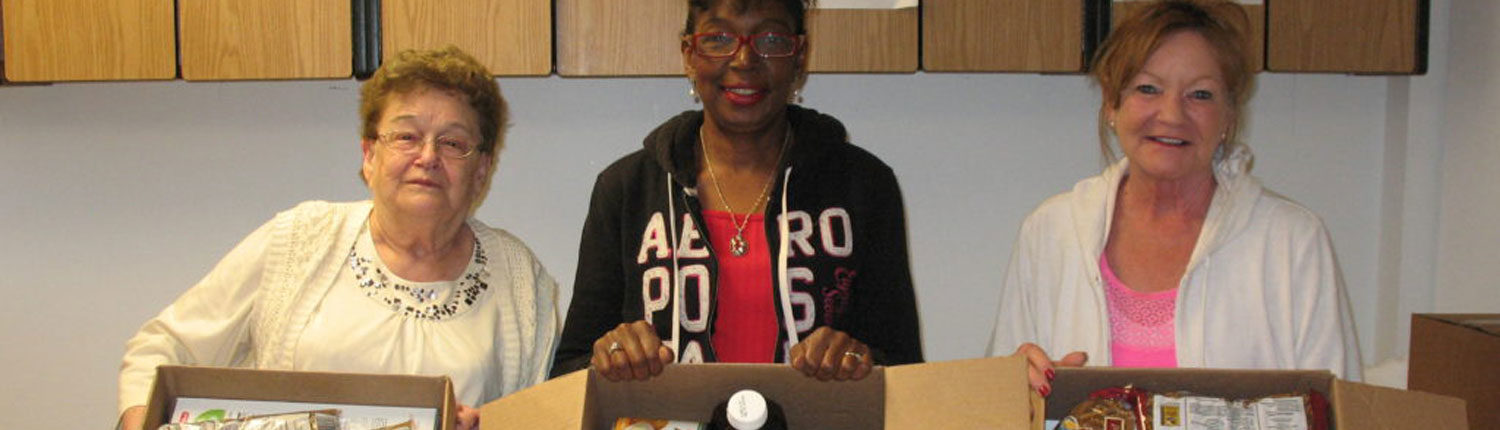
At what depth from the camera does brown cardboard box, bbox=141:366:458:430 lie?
3.84 feet

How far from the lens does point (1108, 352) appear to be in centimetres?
152

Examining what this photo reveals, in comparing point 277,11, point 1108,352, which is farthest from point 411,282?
point 1108,352

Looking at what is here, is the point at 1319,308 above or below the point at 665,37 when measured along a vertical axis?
below

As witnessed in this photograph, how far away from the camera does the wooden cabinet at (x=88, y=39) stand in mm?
2070

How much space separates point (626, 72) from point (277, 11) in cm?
62

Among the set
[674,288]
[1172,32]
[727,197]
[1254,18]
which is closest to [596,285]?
[674,288]

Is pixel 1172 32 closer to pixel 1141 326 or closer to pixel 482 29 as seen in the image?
pixel 1141 326

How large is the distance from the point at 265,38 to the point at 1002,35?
51.8 inches

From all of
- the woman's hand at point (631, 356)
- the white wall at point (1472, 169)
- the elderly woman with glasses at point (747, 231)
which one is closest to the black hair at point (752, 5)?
the elderly woman with glasses at point (747, 231)

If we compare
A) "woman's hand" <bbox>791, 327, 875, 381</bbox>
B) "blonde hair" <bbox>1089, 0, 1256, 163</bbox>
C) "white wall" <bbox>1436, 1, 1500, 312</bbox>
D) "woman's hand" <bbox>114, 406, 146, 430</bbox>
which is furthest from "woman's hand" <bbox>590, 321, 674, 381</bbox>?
"white wall" <bbox>1436, 1, 1500, 312</bbox>

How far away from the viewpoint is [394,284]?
5.07ft

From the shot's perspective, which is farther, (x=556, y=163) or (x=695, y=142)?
(x=556, y=163)

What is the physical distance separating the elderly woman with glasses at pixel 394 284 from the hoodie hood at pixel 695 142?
0.24 metres

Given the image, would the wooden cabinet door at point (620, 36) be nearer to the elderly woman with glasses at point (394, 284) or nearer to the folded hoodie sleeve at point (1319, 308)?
the elderly woman with glasses at point (394, 284)
